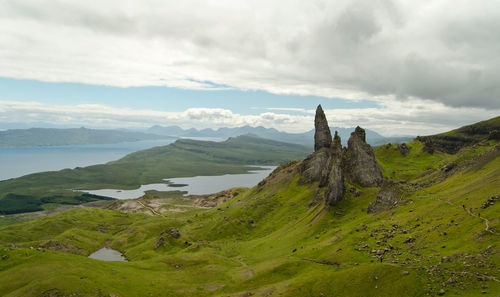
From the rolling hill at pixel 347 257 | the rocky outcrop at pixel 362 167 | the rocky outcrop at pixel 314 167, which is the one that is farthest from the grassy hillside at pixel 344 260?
the rocky outcrop at pixel 314 167

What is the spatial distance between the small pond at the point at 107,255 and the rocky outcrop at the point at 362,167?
11647 centimetres

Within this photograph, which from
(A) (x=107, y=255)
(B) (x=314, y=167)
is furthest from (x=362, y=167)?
(A) (x=107, y=255)

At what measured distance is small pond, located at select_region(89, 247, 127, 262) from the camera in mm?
140212

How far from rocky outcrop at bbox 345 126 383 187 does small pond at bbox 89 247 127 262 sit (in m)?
116

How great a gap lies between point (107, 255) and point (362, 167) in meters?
134

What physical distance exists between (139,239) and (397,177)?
507ft

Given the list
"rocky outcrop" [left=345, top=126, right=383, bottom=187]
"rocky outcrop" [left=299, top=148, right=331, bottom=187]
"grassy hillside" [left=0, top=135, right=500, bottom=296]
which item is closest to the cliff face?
"rocky outcrop" [left=345, top=126, right=383, bottom=187]

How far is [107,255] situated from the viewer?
14825 centimetres

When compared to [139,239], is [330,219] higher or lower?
higher

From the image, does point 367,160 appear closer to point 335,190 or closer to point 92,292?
point 335,190

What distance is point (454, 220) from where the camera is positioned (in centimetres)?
6444

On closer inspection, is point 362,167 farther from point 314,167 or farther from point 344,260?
point 344,260

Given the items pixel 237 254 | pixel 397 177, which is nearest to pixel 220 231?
pixel 237 254

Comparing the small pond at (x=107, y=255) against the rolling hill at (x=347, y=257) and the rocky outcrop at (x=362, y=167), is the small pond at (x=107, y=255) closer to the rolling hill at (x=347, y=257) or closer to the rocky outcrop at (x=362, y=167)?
the rolling hill at (x=347, y=257)
